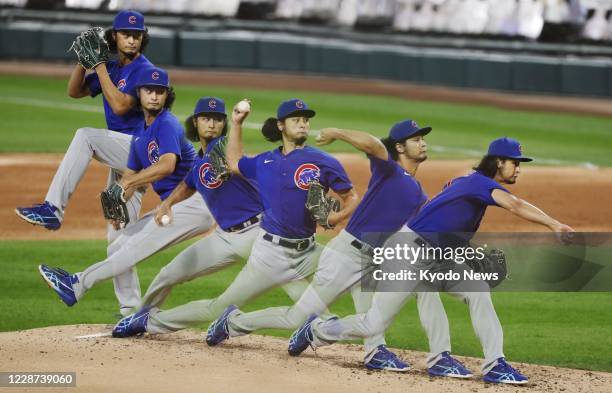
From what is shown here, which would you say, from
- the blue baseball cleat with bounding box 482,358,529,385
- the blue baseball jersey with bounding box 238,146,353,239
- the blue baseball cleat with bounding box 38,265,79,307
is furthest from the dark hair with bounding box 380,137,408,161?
the blue baseball cleat with bounding box 38,265,79,307

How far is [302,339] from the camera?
8117 mm

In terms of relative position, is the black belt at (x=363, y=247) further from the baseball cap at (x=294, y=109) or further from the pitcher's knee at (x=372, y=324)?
the baseball cap at (x=294, y=109)

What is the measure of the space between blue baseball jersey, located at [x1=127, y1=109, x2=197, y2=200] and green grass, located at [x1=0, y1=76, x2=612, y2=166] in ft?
31.2

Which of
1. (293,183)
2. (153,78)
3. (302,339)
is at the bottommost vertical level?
(302,339)

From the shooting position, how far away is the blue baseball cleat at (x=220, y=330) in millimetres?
8289

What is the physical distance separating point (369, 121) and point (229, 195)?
1312cm

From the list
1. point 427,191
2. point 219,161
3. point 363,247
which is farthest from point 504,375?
point 427,191

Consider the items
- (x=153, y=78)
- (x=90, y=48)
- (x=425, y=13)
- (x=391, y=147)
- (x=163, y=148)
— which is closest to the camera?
(x=391, y=147)

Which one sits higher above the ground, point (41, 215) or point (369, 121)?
point (41, 215)

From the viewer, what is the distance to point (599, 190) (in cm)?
1609

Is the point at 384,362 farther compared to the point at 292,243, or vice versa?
the point at 292,243

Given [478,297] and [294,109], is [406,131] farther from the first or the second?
[478,297]

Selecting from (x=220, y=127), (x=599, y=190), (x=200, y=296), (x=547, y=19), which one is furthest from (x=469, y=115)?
(x=220, y=127)

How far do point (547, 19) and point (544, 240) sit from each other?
1352 cm
